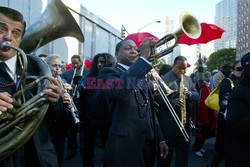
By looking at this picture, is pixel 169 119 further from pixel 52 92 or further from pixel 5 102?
pixel 5 102

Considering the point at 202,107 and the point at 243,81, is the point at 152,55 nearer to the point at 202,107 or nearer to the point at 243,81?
the point at 243,81

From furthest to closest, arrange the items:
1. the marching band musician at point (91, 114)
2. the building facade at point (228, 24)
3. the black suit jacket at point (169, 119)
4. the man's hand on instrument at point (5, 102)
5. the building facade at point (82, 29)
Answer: the building facade at point (228, 24), the building facade at point (82, 29), the marching band musician at point (91, 114), the black suit jacket at point (169, 119), the man's hand on instrument at point (5, 102)

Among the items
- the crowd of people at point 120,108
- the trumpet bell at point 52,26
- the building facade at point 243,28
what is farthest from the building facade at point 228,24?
the trumpet bell at point 52,26

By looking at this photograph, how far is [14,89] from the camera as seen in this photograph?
1.99 meters

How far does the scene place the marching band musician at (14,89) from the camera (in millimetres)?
1890

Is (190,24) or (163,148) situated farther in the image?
(190,24)

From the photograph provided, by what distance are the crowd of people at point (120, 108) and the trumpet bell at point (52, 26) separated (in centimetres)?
51

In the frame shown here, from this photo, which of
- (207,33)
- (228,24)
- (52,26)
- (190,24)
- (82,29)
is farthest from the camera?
(228,24)

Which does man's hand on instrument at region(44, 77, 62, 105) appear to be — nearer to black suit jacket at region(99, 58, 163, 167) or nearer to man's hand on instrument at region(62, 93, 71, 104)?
black suit jacket at region(99, 58, 163, 167)

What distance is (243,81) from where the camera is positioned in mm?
2832

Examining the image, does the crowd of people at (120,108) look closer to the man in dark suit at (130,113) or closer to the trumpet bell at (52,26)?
the man in dark suit at (130,113)

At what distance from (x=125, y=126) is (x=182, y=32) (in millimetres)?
1332

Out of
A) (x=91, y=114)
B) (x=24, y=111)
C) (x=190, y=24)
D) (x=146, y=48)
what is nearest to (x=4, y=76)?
(x=24, y=111)

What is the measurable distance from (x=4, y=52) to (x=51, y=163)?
0.80 meters
